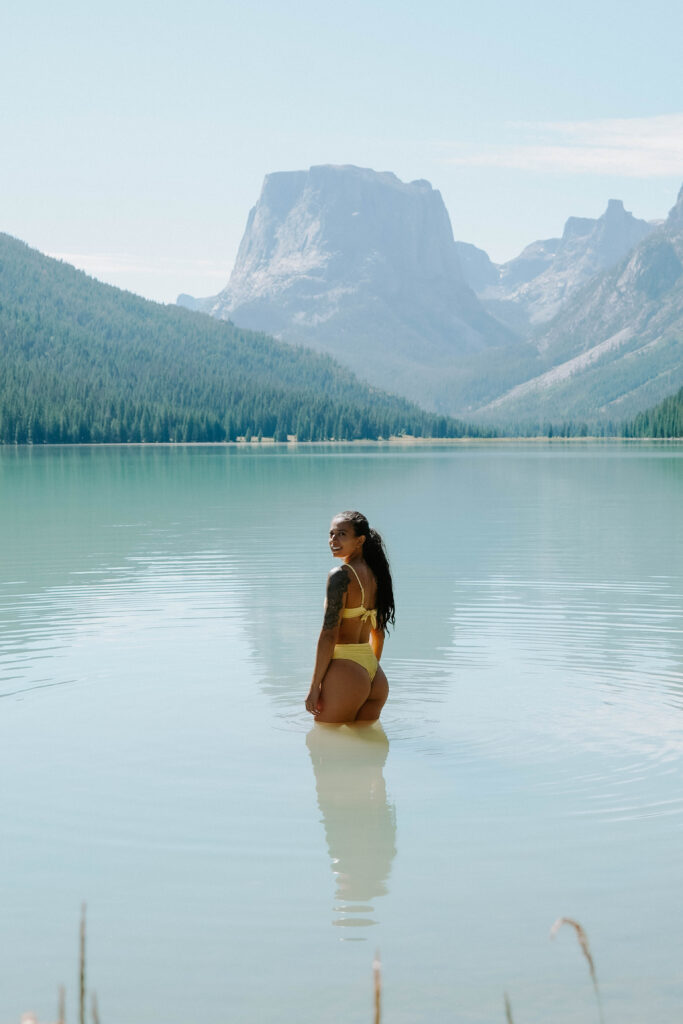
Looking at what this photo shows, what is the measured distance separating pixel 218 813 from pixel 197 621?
1177cm

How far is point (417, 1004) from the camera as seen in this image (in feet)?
23.4

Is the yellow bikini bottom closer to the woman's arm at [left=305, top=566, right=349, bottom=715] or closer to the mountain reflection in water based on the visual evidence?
the woman's arm at [left=305, top=566, right=349, bottom=715]

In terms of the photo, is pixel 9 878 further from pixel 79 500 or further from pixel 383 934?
pixel 79 500

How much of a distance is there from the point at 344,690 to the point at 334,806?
2525 mm

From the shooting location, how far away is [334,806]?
37.2 feet

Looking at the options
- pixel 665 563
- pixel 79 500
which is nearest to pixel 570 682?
pixel 665 563

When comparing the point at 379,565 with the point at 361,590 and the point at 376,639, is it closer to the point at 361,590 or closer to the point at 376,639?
the point at 361,590

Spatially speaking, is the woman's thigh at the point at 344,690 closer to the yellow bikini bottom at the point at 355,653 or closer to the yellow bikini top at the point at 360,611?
the yellow bikini bottom at the point at 355,653

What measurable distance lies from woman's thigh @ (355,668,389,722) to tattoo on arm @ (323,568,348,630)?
112cm

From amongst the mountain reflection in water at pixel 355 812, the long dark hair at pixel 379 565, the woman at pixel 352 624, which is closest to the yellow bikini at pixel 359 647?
the woman at pixel 352 624

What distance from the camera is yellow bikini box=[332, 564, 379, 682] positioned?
13422 millimetres

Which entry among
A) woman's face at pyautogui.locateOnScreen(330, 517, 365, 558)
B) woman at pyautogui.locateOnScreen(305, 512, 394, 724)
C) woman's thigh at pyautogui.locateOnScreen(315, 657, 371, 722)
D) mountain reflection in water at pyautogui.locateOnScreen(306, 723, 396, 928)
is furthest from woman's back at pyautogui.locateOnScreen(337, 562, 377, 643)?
mountain reflection in water at pyautogui.locateOnScreen(306, 723, 396, 928)

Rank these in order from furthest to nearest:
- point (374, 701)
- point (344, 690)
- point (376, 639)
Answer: point (374, 701)
point (376, 639)
point (344, 690)

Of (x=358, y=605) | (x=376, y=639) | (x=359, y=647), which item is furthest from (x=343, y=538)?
(x=376, y=639)
